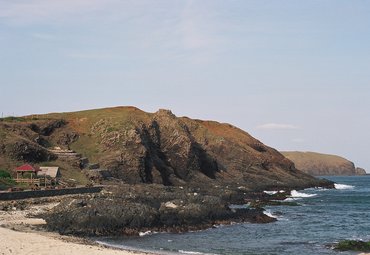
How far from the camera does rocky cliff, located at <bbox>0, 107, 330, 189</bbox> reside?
88.0m

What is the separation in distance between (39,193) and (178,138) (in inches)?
2078

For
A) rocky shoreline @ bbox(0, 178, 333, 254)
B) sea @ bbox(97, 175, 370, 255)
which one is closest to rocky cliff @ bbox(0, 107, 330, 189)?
rocky shoreline @ bbox(0, 178, 333, 254)

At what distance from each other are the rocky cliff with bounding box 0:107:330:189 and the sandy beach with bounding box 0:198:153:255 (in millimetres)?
40781

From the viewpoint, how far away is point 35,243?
29297mm

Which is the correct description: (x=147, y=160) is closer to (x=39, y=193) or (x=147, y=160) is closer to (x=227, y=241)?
(x=39, y=193)

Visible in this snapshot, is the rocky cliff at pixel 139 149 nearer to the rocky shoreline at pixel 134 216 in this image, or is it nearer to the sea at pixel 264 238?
the rocky shoreline at pixel 134 216

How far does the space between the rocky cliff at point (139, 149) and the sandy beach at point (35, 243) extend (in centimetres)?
4078

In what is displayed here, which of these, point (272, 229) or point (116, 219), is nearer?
point (116, 219)

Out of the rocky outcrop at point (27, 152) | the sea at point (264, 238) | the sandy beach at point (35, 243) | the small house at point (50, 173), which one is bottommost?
the sea at point (264, 238)

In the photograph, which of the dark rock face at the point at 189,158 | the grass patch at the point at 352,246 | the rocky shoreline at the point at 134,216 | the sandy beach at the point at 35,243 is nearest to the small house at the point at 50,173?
the dark rock face at the point at 189,158

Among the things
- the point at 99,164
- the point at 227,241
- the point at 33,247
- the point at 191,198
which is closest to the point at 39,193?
the point at 191,198

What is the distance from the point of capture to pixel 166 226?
43.5 meters

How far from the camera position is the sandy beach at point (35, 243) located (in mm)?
27047

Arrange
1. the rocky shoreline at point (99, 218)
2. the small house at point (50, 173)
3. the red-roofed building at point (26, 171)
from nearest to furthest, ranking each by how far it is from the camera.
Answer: the rocky shoreline at point (99, 218), the red-roofed building at point (26, 171), the small house at point (50, 173)
